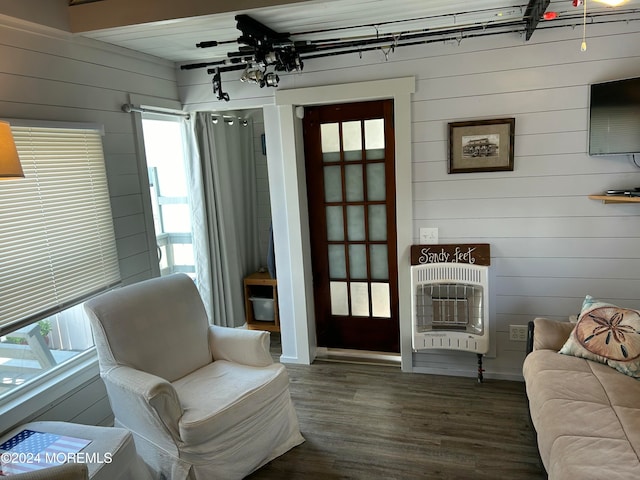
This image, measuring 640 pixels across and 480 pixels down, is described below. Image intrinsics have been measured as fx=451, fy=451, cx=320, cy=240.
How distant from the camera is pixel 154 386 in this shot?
2.08 meters

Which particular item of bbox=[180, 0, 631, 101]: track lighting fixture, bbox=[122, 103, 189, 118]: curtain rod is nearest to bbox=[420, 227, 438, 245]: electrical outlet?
bbox=[180, 0, 631, 101]: track lighting fixture

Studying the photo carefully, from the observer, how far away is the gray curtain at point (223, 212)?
3.71 meters

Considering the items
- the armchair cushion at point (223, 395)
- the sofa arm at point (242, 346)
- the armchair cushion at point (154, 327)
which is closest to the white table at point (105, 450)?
the armchair cushion at point (223, 395)

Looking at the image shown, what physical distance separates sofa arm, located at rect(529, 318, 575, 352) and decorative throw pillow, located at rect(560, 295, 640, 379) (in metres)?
0.06

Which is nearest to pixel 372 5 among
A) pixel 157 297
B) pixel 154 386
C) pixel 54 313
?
pixel 157 297

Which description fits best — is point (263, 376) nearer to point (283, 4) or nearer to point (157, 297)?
point (157, 297)

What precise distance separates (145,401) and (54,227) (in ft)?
3.64

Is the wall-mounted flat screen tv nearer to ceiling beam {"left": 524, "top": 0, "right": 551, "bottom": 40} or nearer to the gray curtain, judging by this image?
ceiling beam {"left": 524, "top": 0, "right": 551, "bottom": 40}

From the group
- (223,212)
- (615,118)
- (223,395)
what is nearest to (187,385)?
(223,395)

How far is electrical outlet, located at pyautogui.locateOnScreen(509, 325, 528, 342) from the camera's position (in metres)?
3.14

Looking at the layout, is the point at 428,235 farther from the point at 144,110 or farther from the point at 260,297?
the point at 144,110

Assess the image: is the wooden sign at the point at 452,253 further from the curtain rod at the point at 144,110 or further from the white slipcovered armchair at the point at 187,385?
the curtain rod at the point at 144,110

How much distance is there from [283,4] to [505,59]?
4.96 feet

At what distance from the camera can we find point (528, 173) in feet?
9.71
